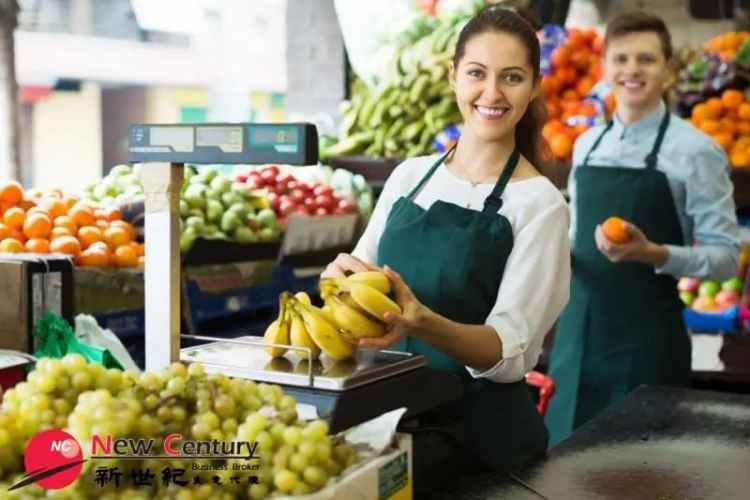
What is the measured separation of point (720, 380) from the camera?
4.12 m

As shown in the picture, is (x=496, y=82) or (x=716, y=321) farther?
(x=716, y=321)

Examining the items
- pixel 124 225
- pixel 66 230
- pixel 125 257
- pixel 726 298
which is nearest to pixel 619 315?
pixel 726 298

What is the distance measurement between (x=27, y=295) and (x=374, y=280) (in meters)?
0.80

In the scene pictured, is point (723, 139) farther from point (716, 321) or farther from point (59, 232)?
point (59, 232)

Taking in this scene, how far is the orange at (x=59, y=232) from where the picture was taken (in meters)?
3.48

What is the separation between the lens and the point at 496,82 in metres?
2.09

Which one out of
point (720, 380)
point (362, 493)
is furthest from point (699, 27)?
point (362, 493)

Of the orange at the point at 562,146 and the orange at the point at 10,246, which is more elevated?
the orange at the point at 562,146

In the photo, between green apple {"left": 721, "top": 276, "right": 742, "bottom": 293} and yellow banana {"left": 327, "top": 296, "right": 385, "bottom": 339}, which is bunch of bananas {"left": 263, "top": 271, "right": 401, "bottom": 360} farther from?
green apple {"left": 721, "top": 276, "right": 742, "bottom": 293}

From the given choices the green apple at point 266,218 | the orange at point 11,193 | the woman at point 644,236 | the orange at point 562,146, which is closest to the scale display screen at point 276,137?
the woman at point 644,236

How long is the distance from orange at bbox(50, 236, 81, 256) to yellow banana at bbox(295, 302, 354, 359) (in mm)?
1917

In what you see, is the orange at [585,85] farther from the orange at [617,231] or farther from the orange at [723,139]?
the orange at [617,231]

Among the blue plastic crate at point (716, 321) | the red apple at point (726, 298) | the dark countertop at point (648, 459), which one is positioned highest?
the dark countertop at point (648, 459)

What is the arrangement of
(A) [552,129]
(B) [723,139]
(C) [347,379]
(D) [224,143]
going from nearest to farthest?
1. (D) [224,143]
2. (C) [347,379]
3. (B) [723,139]
4. (A) [552,129]
